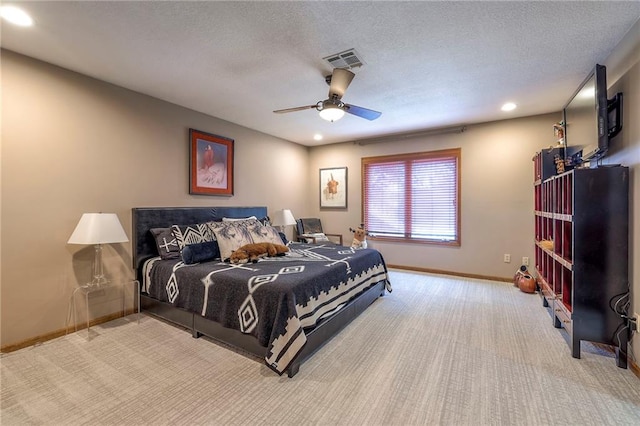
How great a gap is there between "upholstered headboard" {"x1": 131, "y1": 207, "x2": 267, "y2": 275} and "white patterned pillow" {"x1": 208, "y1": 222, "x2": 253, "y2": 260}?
0.48 m

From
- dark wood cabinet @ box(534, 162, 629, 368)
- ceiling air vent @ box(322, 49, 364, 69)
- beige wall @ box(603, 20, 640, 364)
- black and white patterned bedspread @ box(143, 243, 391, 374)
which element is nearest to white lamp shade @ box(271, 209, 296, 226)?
black and white patterned bedspread @ box(143, 243, 391, 374)

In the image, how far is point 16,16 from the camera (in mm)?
1932

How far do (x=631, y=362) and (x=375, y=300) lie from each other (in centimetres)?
217

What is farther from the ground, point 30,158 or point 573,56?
point 573,56

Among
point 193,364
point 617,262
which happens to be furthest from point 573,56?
point 193,364

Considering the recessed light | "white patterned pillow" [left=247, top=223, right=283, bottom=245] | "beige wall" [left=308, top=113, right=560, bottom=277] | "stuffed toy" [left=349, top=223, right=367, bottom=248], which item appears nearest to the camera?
the recessed light

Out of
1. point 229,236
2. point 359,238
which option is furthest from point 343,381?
point 359,238

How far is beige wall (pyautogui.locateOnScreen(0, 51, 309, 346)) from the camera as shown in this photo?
2.38 meters

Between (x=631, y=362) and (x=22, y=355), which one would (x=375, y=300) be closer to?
(x=631, y=362)

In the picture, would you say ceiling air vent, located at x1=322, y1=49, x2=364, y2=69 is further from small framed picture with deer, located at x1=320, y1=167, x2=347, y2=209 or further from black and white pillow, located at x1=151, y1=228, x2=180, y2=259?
small framed picture with deer, located at x1=320, y1=167, x2=347, y2=209

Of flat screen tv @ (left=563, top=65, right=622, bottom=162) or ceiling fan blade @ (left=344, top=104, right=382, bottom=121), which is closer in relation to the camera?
flat screen tv @ (left=563, top=65, right=622, bottom=162)

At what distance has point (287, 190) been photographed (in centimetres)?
557

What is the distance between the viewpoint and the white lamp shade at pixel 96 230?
8.20 ft

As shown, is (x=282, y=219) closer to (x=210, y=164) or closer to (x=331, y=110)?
(x=210, y=164)
